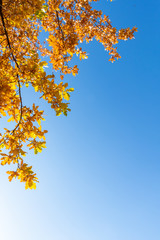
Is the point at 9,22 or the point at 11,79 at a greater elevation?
the point at 9,22

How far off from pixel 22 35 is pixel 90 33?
7.30ft

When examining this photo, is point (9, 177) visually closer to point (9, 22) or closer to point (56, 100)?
point (56, 100)

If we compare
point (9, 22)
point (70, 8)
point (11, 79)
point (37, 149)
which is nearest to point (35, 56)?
point (11, 79)

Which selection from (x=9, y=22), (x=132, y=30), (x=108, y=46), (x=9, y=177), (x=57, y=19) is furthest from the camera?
(x=108, y=46)

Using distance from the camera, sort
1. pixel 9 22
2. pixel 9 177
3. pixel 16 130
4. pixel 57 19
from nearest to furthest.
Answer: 1. pixel 9 177
2. pixel 16 130
3. pixel 9 22
4. pixel 57 19

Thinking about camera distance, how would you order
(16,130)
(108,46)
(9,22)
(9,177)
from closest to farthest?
(9,177)
(16,130)
(9,22)
(108,46)

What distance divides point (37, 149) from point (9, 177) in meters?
0.52

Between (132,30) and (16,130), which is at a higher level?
(132,30)

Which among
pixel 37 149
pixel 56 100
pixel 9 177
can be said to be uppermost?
pixel 56 100

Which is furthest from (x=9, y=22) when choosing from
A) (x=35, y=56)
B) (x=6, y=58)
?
(x=35, y=56)

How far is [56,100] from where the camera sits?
2564 millimetres

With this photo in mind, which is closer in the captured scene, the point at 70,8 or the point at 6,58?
the point at 6,58

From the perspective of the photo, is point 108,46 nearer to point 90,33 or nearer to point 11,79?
point 90,33

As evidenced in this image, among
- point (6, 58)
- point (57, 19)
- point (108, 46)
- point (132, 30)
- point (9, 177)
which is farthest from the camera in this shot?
point (108, 46)
